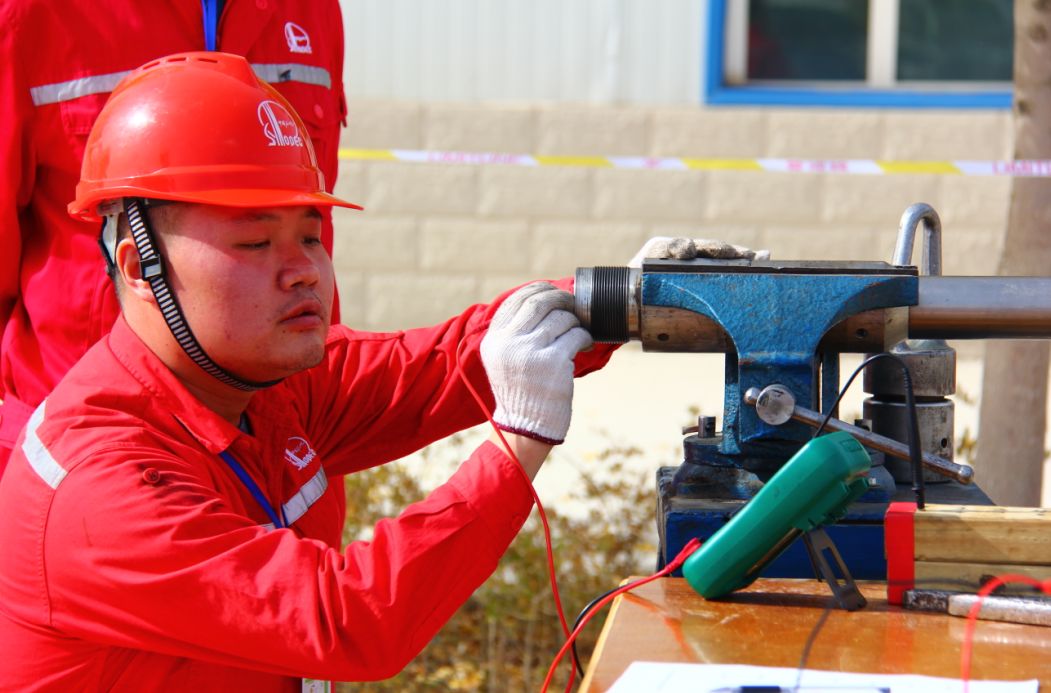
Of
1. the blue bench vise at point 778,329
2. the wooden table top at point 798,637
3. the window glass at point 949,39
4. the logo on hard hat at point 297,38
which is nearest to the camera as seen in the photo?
the wooden table top at point 798,637

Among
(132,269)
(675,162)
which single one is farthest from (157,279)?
(675,162)

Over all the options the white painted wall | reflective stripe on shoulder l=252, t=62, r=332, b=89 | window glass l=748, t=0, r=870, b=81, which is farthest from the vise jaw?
window glass l=748, t=0, r=870, b=81

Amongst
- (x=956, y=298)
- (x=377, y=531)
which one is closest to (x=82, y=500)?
(x=377, y=531)

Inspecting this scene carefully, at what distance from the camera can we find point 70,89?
2654 millimetres

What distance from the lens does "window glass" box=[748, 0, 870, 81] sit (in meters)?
7.62

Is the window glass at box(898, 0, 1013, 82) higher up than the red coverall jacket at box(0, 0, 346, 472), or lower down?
higher up

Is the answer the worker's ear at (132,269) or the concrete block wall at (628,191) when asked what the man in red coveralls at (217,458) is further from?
the concrete block wall at (628,191)

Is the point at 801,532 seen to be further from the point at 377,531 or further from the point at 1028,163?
the point at 1028,163

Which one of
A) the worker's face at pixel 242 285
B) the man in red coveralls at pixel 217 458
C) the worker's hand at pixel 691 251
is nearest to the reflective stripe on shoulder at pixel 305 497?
the man in red coveralls at pixel 217 458

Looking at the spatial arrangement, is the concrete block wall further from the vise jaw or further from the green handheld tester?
the green handheld tester

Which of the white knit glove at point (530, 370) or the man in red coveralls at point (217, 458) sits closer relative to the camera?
the man in red coveralls at point (217, 458)

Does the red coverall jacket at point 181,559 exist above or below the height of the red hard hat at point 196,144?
below

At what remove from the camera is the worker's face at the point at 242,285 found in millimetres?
2111

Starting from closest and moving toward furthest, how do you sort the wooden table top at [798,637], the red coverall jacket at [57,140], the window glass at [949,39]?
the wooden table top at [798,637], the red coverall jacket at [57,140], the window glass at [949,39]
